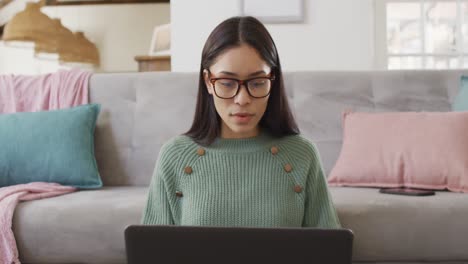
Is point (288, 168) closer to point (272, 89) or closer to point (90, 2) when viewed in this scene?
point (272, 89)

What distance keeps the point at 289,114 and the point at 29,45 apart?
2.61 metres

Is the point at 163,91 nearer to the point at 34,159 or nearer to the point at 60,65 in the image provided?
the point at 34,159

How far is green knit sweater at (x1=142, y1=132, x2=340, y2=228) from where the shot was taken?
0.97 m

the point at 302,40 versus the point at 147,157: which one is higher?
the point at 302,40

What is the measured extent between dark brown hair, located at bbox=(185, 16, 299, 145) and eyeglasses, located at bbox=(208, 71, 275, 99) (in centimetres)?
5

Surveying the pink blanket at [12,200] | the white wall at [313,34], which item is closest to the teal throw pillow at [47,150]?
the pink blanket at [12,200]

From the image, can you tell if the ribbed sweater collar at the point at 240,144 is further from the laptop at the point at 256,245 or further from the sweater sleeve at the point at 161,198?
the laptop at the point at 256,245

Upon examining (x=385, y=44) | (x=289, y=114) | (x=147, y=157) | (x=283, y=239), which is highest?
(x=385, y=44)

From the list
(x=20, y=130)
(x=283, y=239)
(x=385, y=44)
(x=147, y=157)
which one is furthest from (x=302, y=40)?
(x=283, y=239)

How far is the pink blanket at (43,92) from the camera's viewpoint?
2.02 m

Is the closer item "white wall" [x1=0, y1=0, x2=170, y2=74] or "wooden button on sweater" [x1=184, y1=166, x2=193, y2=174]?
"wooden button on sweater" [x1=184, y1=166, x2=193, y2=174]

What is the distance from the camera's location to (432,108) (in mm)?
1969

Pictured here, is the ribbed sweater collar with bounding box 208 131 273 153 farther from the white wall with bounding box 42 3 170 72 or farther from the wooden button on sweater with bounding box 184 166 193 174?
the white wall with bounding box 42 3 170 72

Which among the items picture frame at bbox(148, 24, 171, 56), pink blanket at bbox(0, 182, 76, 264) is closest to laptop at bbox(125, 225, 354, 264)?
pink blanket at bbox(0, 182, 76, 264)
